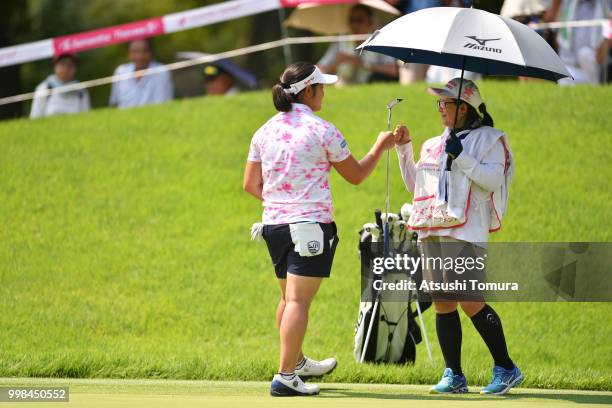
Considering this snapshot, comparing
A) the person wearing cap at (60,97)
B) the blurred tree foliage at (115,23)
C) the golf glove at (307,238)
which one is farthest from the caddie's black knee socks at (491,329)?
the blurred tree foliage at (115,23)

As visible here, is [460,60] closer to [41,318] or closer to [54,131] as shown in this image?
[41,318]

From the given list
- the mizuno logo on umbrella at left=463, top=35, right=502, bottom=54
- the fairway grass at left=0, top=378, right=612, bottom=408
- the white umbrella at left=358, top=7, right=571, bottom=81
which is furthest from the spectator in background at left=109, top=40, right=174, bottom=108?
the mizuno logo on umbrella at left=463, top=35, right=502, bottom=54

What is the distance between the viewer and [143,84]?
671 inches

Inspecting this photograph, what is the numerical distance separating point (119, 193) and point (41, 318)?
3.12 metres

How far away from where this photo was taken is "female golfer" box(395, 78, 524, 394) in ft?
23.5

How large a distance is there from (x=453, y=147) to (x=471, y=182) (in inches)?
10.7

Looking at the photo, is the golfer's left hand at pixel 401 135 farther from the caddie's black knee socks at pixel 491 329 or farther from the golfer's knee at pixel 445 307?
the caddie's black knee socks at pixel 491 329

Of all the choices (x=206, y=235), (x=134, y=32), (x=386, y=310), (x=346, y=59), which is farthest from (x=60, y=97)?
(x=386, y=310)

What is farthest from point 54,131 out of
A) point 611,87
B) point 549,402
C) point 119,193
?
point 549,402

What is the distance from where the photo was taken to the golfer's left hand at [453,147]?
7.06 m

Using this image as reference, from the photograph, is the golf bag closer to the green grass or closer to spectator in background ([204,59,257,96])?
the green grass

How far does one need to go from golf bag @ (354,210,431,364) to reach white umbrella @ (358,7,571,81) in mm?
1824

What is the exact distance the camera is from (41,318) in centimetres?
1103

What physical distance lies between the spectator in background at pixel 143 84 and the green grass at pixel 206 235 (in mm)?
567
